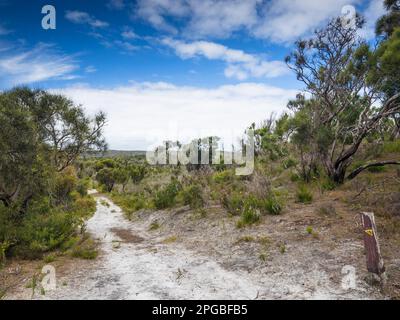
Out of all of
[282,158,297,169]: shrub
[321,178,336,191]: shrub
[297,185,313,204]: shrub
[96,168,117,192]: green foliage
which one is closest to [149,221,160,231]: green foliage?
[297,185,313,204]: shrub

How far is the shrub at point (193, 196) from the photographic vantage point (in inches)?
518

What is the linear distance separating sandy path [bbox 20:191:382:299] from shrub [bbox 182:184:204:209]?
507 centimetres

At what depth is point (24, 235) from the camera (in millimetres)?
7781

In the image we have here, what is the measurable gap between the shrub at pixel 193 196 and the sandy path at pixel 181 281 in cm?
507

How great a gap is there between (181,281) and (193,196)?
7919mm

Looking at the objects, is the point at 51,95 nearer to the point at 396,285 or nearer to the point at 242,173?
the point at 242,173

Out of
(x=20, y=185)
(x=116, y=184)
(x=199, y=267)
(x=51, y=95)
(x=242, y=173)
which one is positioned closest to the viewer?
(x=199, y=267)

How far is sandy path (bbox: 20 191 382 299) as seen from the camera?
5.02 meters

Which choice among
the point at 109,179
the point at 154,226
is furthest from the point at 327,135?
the point at 109,179

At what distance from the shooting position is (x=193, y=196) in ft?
45.0

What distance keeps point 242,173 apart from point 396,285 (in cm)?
1240

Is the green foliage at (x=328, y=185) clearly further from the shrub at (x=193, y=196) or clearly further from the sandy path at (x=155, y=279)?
the sandy path at (x=155, y=279)

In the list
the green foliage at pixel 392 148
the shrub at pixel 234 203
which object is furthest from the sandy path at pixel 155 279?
the green foliage at pixel 392 148
